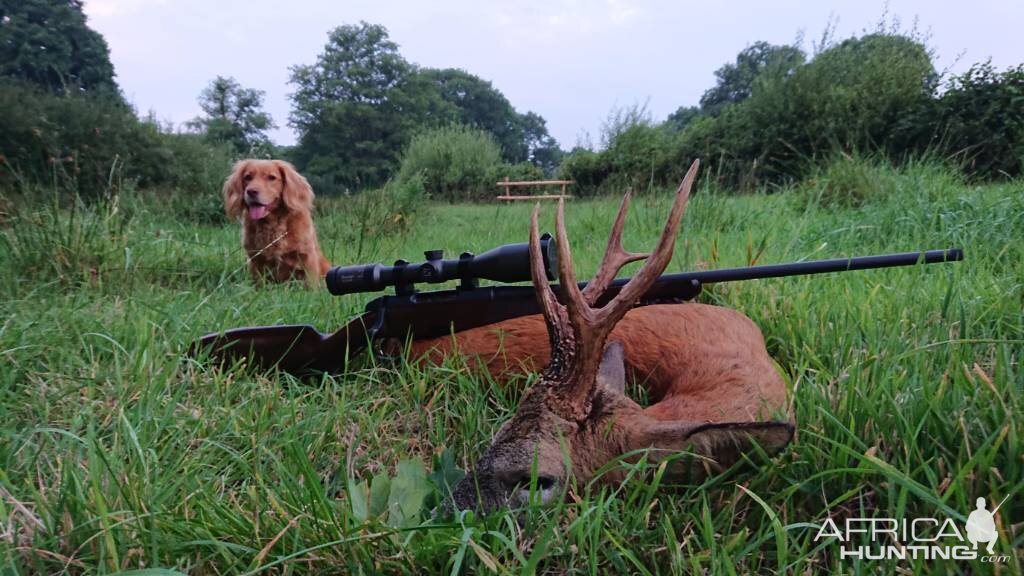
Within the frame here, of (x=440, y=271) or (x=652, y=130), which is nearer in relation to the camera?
(x=440, y=271)

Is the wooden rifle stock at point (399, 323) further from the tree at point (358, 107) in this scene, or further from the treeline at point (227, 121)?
the tree at point (358, 107)

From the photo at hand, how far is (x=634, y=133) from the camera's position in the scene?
47.5ft

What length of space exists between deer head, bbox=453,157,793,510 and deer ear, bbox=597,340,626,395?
0.04 m

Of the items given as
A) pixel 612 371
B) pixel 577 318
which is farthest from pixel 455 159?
pixel 577 318

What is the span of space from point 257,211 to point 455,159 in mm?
23786

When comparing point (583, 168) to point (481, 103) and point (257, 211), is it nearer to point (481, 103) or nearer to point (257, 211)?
point (257, 211)

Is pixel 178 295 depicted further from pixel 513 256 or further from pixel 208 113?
pixel 208 113

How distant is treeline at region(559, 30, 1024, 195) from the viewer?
9.96 meters

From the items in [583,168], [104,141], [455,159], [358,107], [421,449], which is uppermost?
[358,107]

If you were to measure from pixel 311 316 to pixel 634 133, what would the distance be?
12.8 meters

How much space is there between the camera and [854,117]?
1194 cm

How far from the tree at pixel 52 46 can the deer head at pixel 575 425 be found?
1772cm

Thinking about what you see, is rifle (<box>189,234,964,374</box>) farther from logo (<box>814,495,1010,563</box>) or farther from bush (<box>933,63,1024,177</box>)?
bush (<box>933,63,1024,177</box>)

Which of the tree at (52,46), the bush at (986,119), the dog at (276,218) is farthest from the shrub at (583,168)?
the tree at (52,46)
